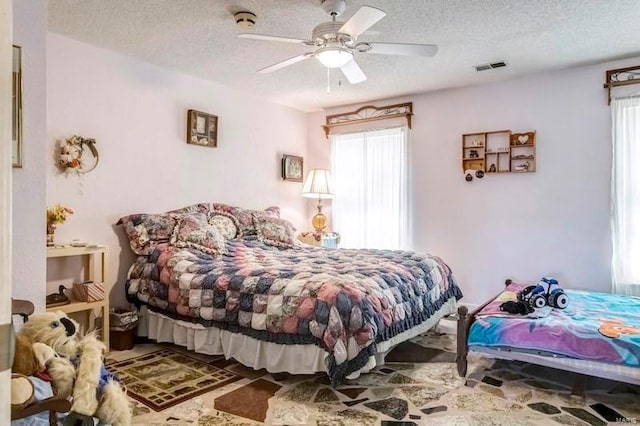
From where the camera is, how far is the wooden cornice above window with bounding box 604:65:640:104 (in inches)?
148

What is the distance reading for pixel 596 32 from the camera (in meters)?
3.22

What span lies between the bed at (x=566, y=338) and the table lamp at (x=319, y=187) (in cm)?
281

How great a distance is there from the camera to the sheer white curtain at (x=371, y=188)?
5141 mm

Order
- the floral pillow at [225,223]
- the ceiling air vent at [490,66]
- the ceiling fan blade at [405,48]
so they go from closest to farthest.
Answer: the ceiling fan blade at [405,48] → the ceiling air vent at [490,66] → the floral pillow at [225,223]

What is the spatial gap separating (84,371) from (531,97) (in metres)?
4.46

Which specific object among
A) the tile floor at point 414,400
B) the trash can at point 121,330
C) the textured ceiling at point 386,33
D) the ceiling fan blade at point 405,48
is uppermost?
the textured ceiling at point 386,33

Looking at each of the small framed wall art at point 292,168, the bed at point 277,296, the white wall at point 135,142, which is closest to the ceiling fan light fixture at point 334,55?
the bed at point 277,296

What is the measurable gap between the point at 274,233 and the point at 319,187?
1213 mm

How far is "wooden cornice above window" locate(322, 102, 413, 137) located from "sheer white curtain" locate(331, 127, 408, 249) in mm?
160

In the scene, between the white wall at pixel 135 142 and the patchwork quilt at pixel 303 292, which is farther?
the white wall at pixel 135 142

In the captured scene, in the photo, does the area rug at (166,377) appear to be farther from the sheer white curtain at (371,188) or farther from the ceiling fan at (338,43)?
the sheer white curtain at (371,188)

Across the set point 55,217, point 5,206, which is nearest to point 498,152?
point 55,217

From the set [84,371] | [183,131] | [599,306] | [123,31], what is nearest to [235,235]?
[183,131]

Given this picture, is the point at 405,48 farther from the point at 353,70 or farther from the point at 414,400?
the point at 414,400
